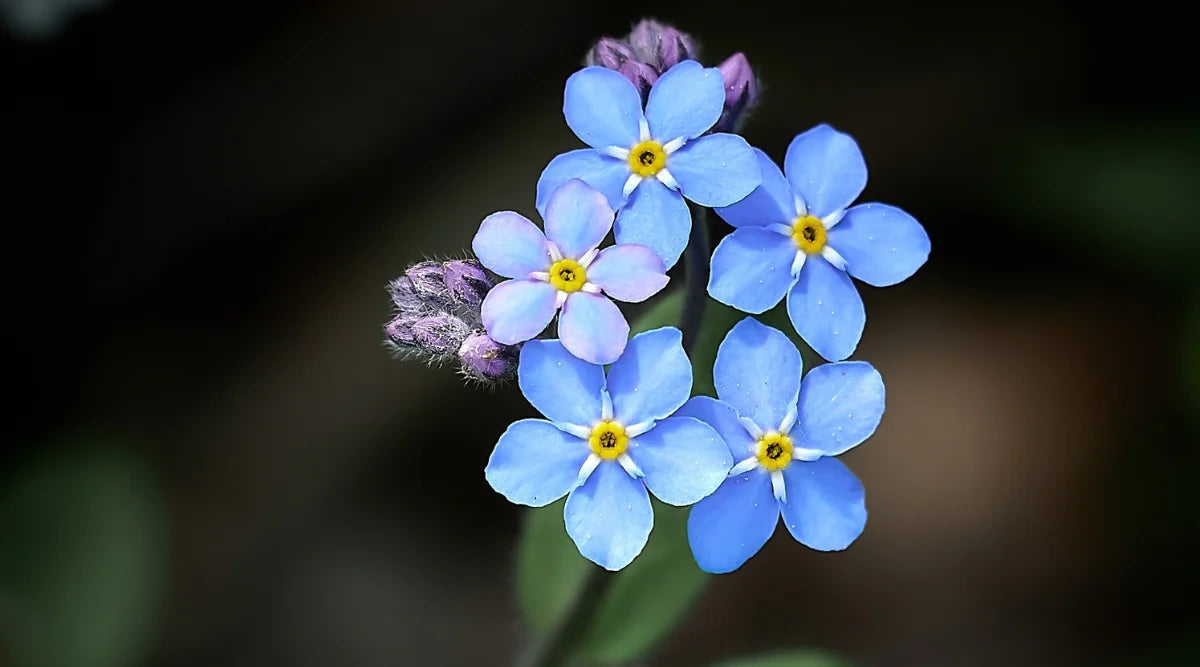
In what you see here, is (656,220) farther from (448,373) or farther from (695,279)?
(448,373)

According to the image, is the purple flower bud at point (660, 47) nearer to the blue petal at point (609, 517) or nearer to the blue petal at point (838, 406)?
the blue petal at point (838, 406)

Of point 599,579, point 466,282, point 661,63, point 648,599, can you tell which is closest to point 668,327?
point 466,282

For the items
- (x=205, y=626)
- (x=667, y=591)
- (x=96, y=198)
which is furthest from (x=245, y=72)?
(x=667, y=591)

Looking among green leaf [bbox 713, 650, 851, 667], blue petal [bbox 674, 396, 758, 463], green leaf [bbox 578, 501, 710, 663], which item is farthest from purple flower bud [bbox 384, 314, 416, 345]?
green leaf [bbox 713, 650, 851, 667]

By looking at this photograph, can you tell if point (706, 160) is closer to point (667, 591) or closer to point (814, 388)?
point (814, 388)

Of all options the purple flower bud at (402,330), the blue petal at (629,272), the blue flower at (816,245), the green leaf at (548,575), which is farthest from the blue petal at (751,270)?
the green leaf at (548,575)
